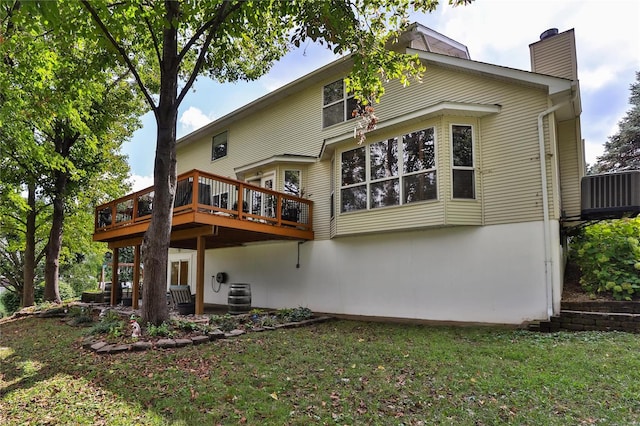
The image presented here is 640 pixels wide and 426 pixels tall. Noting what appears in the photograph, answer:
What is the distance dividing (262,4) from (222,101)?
933 cm

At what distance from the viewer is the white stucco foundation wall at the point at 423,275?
7788 millimetres

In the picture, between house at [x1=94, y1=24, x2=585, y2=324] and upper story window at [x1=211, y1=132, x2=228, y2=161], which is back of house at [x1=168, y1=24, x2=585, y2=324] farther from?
upper story window at [x1=211, y1=132, x2=228, y2=161]

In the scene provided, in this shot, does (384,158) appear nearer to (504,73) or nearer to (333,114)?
(333,114)

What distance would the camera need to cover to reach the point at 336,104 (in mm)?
11680

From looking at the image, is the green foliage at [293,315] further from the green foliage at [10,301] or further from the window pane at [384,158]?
the green foliage at [10,301]

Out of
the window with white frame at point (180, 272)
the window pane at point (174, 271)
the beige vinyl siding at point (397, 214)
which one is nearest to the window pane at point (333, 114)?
the beige vinyl siding at point (397, 214)

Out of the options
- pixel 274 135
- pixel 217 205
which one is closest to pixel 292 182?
pixel 274 135

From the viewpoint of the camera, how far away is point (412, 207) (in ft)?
29.2

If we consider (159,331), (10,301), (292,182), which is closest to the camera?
(159,331)

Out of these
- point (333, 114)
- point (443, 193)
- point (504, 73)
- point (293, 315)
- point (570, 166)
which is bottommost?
point (293, 315)

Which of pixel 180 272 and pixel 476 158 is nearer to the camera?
pixel 476 158

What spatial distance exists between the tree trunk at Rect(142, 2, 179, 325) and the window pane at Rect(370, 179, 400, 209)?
196 inches

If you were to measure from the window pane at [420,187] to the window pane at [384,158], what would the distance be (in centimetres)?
45

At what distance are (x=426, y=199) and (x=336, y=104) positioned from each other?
478cm
